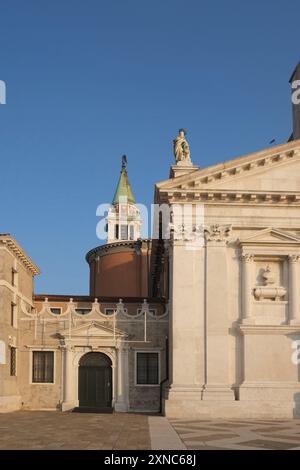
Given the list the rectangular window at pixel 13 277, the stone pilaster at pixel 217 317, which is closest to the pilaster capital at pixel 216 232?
the stone pilaster at pixel 217 317

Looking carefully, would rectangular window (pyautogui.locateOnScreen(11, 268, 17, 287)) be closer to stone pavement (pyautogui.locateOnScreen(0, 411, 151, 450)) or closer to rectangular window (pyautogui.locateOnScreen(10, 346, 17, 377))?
rectangular window (pyautogui.locateOnScreen(10, 346, 17, 377))

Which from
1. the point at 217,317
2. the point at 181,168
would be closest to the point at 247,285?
the point at 217,317

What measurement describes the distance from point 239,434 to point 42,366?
16304 mm

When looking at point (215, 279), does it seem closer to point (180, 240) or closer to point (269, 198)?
point (180, 240)

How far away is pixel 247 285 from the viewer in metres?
32.6

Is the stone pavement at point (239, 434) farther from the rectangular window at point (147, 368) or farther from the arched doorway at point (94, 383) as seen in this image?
the arched doorway at point (94, 383)

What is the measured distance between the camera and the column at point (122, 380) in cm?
3578

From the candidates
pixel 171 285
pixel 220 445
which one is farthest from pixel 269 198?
pixel 220 445

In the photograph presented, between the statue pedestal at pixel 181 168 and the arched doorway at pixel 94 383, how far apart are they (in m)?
10.6

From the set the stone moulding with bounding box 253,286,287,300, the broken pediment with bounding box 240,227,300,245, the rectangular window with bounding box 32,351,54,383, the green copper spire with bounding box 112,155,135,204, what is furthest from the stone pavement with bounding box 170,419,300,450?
the green copper spire with bounding box 112,155,135,204
